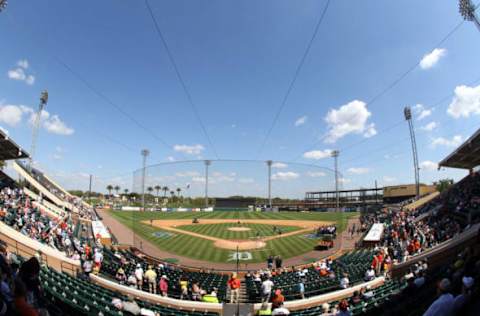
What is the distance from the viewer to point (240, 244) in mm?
23609

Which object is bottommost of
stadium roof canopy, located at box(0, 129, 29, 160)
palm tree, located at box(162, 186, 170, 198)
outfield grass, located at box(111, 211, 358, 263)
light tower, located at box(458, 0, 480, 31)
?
outfield grass, located at box(111, 211, 358, 263)

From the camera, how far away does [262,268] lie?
19688mm

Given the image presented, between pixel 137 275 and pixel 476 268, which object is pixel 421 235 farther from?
pixel 137 275

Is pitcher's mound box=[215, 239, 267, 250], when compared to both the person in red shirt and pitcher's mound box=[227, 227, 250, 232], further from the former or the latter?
the person in red shirt

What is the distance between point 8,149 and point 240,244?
26.0 m

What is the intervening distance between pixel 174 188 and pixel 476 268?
69.9 ft

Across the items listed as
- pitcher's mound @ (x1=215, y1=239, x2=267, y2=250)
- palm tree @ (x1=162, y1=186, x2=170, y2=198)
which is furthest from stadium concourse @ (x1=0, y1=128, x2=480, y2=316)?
palm tree @ (x1=162, y1=186, x2=170, y2=198)

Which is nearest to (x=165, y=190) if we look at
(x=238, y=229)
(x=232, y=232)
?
(x=232, y=232)

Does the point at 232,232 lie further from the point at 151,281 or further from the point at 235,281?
the point at 235,281

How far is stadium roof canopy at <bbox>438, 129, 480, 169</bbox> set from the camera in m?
23.6

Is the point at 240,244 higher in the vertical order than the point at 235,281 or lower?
lower

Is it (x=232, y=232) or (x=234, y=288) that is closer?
(x=234, y=288)

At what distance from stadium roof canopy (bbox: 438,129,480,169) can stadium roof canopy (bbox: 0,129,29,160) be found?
4060 centimetres

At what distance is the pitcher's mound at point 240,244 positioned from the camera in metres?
23.0
